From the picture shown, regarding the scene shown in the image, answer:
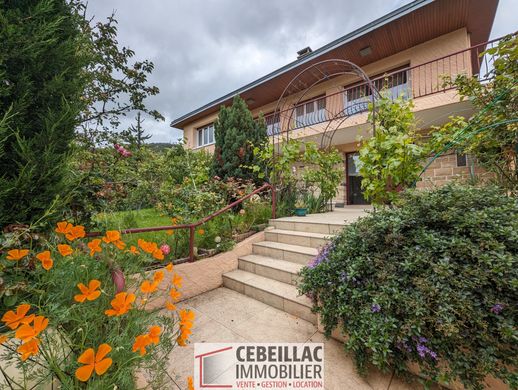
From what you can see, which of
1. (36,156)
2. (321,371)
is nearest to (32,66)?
(36,156)

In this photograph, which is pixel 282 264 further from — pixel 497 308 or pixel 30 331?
pixel 30 331

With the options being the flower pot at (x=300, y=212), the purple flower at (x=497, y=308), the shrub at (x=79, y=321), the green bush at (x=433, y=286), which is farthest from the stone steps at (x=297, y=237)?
the shrub at (x=79, y=321)

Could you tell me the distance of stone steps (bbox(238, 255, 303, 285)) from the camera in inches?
108

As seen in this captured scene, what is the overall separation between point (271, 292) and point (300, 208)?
243 centimetres

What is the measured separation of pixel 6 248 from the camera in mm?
1088

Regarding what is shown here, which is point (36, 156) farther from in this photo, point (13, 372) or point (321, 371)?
point (321, 371)

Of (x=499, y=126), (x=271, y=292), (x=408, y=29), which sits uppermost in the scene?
(x=408, y=29)

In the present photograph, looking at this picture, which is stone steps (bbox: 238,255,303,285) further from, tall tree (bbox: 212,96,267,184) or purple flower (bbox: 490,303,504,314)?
tall tree (bbox: 212,96,267,184)

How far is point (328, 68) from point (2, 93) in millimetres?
8476

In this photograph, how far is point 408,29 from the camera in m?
5.93

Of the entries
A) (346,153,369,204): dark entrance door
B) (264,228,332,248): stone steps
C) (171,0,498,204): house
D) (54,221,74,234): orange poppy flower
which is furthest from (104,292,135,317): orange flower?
(346,153,369,204): dark entrance door

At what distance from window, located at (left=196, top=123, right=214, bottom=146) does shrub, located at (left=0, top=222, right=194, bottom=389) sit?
11519 mm

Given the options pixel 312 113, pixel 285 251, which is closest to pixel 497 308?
pixel 285 251
